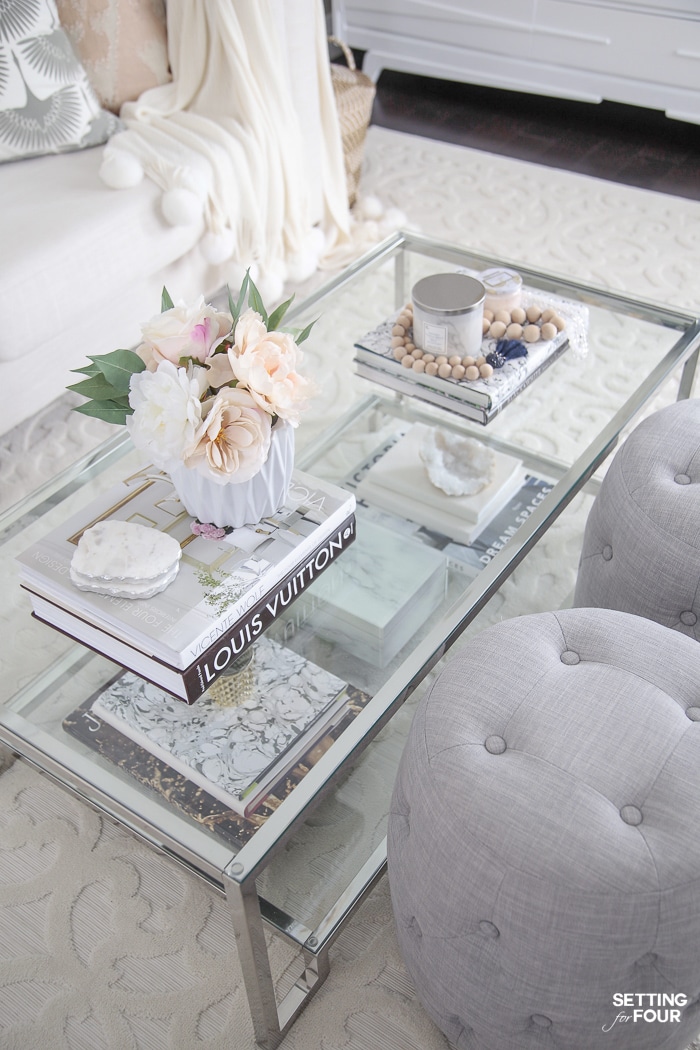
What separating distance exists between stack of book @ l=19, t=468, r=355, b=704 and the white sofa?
76cm

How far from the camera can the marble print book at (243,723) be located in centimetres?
113

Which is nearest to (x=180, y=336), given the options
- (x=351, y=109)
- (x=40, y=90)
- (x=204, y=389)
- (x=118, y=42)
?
(x=204, y=389)

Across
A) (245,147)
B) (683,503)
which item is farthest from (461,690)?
(245,147)

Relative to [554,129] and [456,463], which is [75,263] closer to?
[456,463]

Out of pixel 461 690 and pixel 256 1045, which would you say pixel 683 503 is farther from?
pixel 256 1045

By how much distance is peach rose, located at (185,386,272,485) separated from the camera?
1.03 m

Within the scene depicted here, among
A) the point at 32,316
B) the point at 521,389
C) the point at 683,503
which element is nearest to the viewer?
the point at 683,503

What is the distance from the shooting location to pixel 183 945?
4.00 feet

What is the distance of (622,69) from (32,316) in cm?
210

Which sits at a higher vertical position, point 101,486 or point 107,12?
point 107,12

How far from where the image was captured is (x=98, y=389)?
1091mm

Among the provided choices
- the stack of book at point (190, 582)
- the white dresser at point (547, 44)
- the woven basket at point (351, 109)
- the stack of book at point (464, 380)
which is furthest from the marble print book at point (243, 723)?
the white dresser at point (547, 44)

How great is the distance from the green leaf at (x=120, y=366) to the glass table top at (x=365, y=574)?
251 millimetres

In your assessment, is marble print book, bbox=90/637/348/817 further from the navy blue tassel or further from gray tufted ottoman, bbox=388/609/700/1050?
the navy blue tassel
